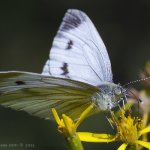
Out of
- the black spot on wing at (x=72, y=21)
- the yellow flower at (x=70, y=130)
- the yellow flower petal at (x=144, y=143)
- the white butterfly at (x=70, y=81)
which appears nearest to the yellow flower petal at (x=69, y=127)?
the yellow flower at (x=70, y=130)

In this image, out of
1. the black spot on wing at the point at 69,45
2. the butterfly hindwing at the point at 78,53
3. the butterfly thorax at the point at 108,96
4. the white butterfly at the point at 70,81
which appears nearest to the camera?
the white butterfly at the point at 70,81

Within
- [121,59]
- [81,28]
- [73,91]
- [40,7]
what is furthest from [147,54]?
[73,91]

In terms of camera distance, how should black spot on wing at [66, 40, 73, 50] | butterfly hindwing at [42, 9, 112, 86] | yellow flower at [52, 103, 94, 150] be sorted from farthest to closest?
black spot on wing at [66, 40, 73, 50] < butterfly hindwing at [42, 9, 112, 86] < yellow flower at [52, 103, 94, 150]

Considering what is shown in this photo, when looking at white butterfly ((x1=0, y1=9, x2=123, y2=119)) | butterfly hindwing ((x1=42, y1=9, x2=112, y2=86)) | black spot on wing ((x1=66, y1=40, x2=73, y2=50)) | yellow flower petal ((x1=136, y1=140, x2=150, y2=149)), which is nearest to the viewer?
yellow flower petal ((x1=136, y1=140, x2=150, y2=149))

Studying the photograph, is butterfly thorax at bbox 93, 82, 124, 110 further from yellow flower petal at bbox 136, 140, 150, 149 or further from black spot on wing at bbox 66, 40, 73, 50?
black spot on wing at bbox 66, 40, 73, 50

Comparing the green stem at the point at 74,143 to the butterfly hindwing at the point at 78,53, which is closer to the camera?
the green stem at the point at 74,143

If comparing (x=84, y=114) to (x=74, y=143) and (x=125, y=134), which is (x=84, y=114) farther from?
(x=125, y=134)

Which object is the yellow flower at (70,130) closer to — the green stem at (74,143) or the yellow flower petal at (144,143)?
the green stem at (74,143)

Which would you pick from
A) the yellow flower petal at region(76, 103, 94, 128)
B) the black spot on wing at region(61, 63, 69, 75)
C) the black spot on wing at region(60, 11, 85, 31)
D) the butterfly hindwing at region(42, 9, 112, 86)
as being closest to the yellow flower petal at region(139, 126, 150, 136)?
the yellow flower petal at region(76, 103, 94, 128)
